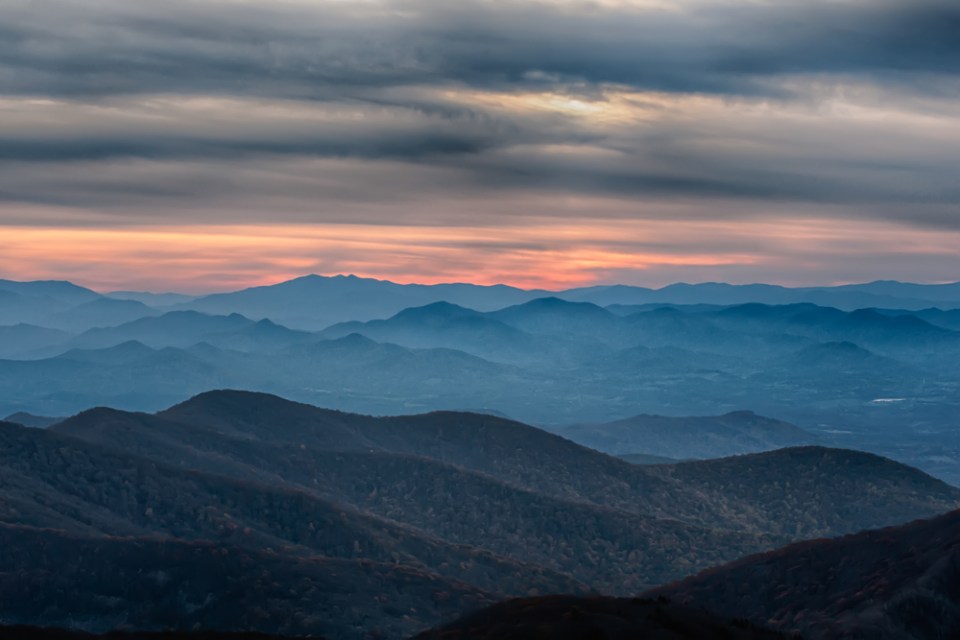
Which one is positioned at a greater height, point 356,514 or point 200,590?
point 200,590

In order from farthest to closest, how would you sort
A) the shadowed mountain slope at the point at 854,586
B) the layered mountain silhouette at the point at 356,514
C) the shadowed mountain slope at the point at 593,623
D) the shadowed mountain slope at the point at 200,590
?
1. the layered mountain silhouette at the point at 356,514
2. the shadowed mountain slope at the point at 200,590
3. the shadowed mountain slope at the point at 854,586
4. the shadowed mountain slope at the point at 593,623

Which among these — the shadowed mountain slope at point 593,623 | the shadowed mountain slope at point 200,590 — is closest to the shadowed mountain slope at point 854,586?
the shadowed mountain slope at point 593,623

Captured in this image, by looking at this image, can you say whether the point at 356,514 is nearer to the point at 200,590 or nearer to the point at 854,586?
the point at 200,590

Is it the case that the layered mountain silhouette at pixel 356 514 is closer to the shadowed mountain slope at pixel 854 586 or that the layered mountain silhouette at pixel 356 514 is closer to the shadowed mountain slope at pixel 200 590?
the shadowed mountain slope at pixel 200 590

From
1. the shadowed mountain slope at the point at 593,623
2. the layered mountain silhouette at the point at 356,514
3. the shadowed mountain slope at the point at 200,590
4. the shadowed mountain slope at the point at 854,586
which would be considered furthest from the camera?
the layered mountain silhouette at the point at 356,514

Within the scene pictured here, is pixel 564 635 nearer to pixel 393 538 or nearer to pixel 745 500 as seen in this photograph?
pixel 393 538

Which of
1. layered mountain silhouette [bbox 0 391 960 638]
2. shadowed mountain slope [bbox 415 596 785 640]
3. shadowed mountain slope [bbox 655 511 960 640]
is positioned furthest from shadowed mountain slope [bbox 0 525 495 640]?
shadowed mountain slope [bbox 415 596 785 640]

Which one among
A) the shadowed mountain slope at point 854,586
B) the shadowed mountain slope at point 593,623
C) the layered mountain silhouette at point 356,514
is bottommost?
the layered mountain silhouette at point 356,514

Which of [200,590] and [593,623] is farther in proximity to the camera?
[200,590]

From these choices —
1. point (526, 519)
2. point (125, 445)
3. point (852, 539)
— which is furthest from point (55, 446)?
point (852, 539)

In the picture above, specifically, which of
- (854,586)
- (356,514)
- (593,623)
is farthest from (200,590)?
(854,586)

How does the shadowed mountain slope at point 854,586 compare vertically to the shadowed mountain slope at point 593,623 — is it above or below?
below
